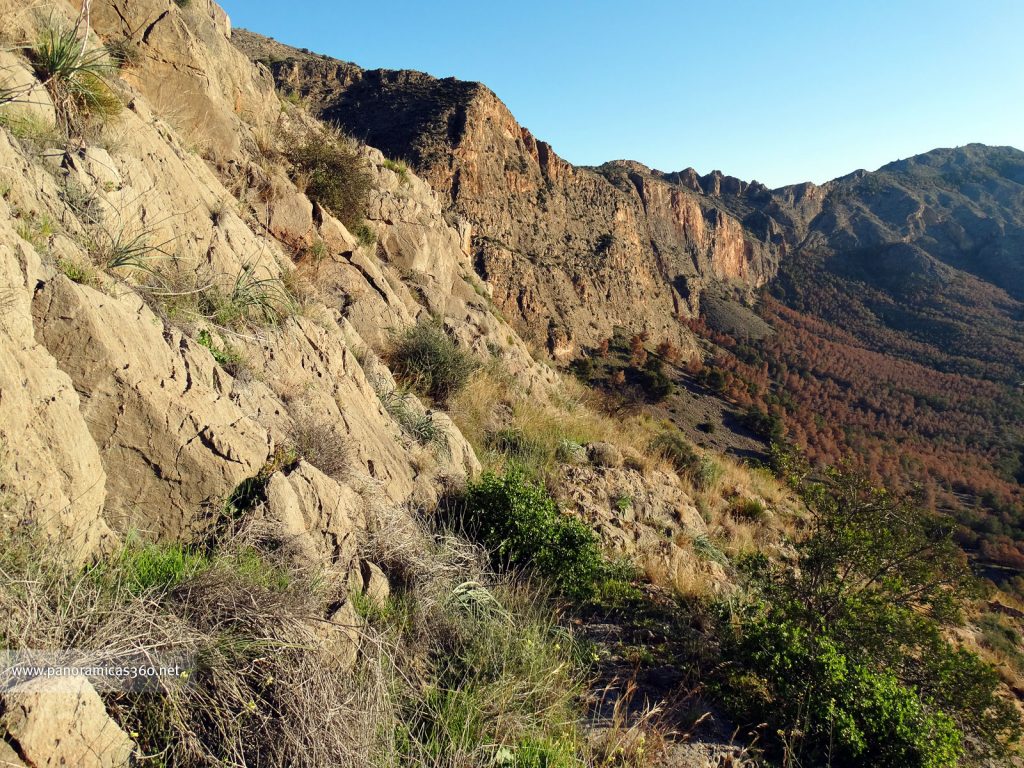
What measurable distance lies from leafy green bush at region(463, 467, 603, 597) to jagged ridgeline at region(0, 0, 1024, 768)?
2cm

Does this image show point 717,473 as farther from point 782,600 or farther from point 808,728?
point 808,728

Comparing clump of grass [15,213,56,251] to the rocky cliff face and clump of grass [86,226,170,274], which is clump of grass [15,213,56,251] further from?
the rocky cliff face

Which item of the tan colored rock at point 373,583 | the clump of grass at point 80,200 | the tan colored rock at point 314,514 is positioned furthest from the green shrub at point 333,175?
the tan colored rock at point 373,583

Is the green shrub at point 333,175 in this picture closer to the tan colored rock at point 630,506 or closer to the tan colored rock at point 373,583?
the tan colored rock at point 630,506

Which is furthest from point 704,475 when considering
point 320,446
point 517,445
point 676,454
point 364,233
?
point 320,446

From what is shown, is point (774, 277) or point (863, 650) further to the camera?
point (774, 277)

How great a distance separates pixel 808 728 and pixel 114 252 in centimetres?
497

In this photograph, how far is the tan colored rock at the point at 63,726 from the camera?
1496mm

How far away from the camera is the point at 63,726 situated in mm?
1579

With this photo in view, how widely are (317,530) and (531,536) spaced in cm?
183

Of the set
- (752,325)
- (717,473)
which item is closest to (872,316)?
(752,325)

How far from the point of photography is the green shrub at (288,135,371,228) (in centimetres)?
854

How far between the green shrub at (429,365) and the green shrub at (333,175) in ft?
9.46

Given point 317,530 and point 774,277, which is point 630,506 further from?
point 774,277
